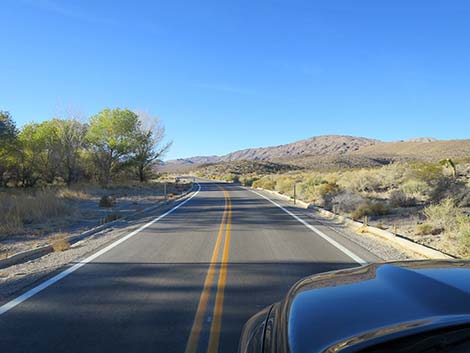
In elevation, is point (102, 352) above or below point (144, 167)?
below

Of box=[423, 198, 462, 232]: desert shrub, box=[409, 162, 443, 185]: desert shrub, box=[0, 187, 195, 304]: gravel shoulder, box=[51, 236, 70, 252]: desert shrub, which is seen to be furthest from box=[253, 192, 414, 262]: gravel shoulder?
box=[409, 162, 443, 185]: desert shrub

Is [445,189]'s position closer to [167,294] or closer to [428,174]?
[428,174]

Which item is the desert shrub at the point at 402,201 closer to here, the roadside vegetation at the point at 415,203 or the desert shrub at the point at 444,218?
the roadside vegetation at the point at 415,203

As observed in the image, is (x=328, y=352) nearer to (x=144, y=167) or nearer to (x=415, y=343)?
(x=415, y=343)

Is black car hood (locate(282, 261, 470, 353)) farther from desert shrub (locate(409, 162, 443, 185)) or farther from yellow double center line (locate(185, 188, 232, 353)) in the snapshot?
desert shrub (locate(409, 162, 443, 185))

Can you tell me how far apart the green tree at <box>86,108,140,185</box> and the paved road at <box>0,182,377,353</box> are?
3143cm

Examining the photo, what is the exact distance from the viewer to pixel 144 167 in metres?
49.7

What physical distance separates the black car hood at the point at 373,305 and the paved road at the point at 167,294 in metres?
1.78

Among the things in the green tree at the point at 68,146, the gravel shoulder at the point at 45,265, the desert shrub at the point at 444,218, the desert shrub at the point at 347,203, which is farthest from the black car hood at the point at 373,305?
the green tree at the point at 68,146

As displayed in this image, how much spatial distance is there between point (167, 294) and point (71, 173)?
1308 inches

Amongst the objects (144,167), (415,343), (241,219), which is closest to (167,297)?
(415,343)

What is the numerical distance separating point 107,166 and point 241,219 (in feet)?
95.3

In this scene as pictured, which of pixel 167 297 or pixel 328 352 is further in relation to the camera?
pixel 167 297

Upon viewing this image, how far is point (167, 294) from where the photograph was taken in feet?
19.7
